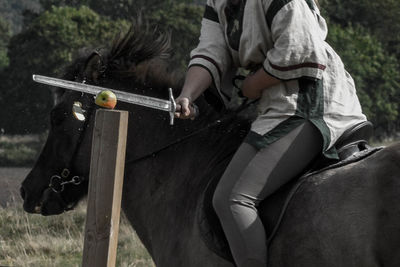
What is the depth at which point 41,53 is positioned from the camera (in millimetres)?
32844

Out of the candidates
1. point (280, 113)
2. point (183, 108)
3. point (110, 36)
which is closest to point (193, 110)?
point (183, 108)

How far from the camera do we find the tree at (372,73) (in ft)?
94.2

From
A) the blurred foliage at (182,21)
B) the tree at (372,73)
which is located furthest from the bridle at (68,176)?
the blurred foliage at (182,21)

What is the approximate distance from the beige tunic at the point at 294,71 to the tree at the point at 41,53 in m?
26.7

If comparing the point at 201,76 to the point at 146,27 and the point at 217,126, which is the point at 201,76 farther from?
the point at 146,27

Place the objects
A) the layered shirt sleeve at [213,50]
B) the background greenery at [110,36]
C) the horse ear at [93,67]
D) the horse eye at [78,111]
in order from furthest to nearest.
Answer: the background greenery at [110,36]
the horse ear at [93,67]
the horse eye at [78,111]
the layered shirt sleeve at [213,50]

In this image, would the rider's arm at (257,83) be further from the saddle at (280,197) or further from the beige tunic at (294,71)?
the saddle at (280,197)

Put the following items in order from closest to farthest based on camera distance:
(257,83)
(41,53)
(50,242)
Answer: (257,83) < (50,242) < (41,53)

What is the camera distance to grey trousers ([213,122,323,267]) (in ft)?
11.2

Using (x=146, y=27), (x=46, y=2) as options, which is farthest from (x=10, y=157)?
(x=146, y=27)

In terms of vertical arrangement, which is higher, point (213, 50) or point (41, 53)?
point (213, 50)

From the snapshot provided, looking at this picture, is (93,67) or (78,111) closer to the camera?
(78,111)

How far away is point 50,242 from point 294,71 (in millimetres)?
5482

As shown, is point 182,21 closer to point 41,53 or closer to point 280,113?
point 41,53
